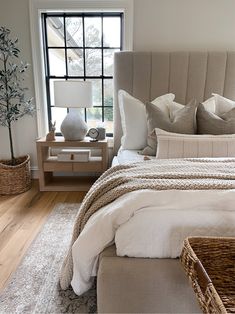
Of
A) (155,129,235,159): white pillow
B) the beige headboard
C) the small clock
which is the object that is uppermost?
the beige headboard

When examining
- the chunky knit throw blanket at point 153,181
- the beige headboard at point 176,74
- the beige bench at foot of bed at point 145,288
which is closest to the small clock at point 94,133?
the beige headboard at point 176,74

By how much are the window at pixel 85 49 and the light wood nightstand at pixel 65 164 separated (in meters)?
0.64

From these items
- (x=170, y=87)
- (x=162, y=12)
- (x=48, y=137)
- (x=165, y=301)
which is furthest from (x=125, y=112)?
(x=165, y=301)

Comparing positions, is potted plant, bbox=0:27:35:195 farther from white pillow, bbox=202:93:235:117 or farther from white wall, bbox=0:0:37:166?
white pillow, bbox=202:93:235:117

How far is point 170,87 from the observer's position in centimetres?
307

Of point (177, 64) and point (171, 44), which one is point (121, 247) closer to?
point (177, 64)

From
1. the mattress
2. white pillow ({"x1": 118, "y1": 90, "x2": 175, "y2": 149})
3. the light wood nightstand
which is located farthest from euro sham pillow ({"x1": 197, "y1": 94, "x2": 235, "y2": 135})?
the light wood nightstand

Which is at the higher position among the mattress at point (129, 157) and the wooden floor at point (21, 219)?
the mattress at point (129, 157)

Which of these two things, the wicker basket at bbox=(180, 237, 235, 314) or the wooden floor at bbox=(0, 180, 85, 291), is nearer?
the wicker basket at bbox=(180, 237, 235, 314)

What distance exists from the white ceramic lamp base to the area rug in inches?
44.6

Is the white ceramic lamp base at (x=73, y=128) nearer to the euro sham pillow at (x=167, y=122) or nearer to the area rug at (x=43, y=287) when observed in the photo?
the euro sham pillow at (x=167, y=122)

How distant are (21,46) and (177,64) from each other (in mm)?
1827

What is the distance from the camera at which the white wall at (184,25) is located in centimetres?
300

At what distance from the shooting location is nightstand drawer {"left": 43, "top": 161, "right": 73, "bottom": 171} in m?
3.15
